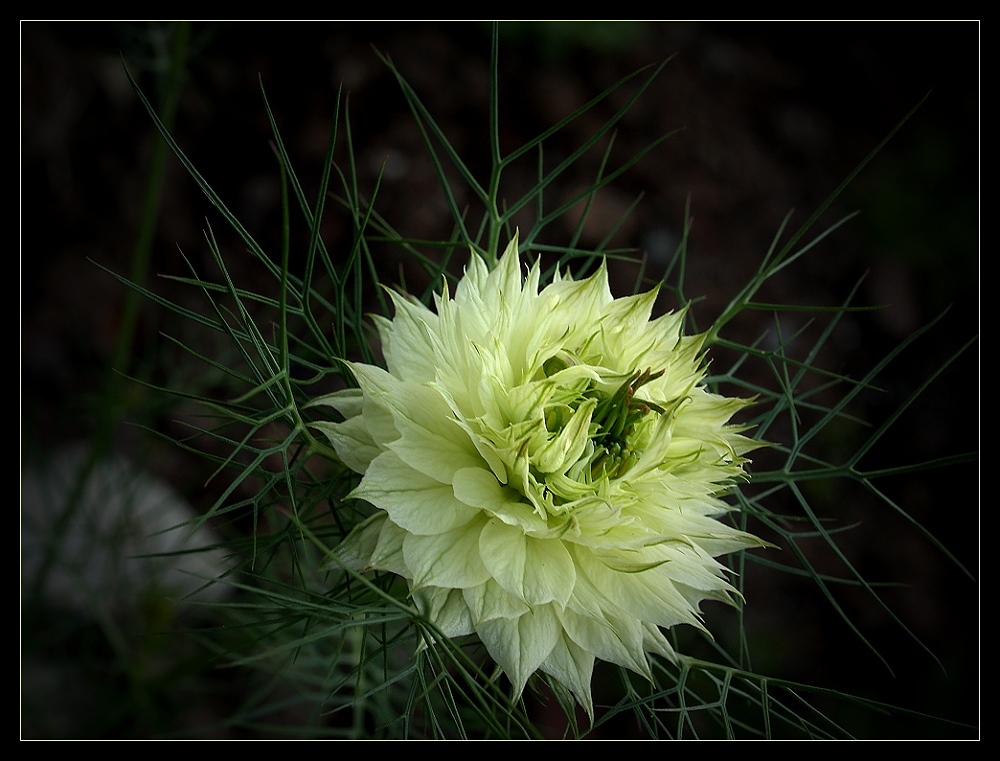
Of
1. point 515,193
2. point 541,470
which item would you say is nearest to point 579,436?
point 541,470

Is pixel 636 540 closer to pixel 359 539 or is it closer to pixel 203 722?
pixel 359 539

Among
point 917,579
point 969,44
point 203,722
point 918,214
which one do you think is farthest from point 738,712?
point 969,44

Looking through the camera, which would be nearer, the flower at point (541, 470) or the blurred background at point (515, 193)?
the flower at point (541, 470)

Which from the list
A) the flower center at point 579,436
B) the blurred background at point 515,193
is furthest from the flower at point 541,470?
the blurred background at point 515,193

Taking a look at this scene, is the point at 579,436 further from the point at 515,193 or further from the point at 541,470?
the point at 515,193

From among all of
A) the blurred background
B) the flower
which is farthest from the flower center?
the blurred background

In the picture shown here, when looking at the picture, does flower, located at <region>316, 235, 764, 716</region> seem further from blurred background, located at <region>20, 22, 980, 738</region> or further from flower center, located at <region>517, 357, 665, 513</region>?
blurred background, located at <region>20, 22, 980, 738</region>

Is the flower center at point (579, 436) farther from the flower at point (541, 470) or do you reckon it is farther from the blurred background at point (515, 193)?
the blurred background at point (515, 193)

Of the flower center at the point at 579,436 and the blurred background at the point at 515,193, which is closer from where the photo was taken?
the flower center at the point at 579,436
